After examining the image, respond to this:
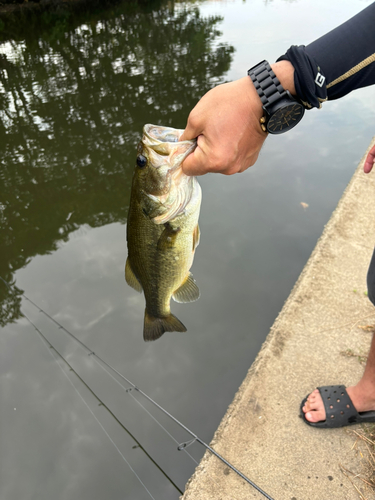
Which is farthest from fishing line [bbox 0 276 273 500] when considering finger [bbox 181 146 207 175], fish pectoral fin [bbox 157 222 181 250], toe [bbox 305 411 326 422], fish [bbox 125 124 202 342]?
finger [bbox 181 146 207 175]

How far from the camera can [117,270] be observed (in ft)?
13.6

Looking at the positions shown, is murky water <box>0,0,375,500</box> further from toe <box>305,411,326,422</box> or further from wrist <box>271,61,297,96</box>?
wrist <box>271,61,297,96</box>

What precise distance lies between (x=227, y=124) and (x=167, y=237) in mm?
618

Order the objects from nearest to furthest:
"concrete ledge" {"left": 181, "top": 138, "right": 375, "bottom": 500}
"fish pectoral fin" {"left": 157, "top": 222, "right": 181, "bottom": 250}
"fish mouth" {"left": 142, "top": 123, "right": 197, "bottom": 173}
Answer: "fish mouth" {"left": 142, "top": 123, "right": 197, "bottom": 173} < "fish pectoral fin" {"left": 157, "top": 222, "right": 181, "bottom": 250} < "concrete ledge" {"left": 181, "top": 138, "right": 375, "bottom": 500}

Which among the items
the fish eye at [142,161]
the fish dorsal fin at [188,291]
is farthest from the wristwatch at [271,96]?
the fish dorsal fin at [188,291]

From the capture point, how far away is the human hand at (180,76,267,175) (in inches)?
43.7

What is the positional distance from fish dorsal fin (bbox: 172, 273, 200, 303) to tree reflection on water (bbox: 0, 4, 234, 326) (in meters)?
2.72

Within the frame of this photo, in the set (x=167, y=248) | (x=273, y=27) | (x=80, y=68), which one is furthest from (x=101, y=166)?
(x=273, y=27)

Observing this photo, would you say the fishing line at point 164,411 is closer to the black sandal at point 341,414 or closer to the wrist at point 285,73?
the black sandal at point 341,414

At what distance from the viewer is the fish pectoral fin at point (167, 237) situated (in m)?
1.56

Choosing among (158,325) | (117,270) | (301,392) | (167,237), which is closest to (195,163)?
(167,237)

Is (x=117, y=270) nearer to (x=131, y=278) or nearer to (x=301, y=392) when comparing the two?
(x=131, y=278)

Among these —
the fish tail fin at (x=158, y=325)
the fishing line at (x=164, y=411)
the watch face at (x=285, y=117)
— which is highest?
the watch face at (x=285, y=117)

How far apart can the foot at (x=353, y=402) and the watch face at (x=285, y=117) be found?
168 centimetres
